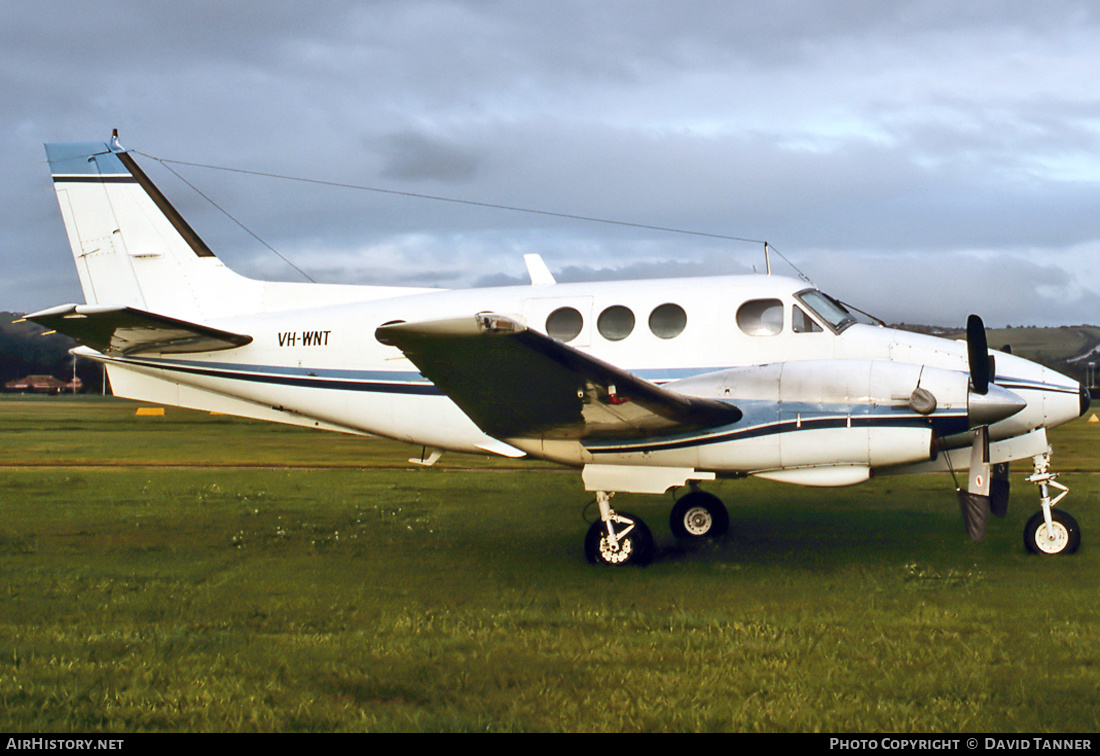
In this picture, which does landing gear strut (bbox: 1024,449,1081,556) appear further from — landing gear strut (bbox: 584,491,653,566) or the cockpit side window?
landing gear strut (bbox: 584,491,653,566)

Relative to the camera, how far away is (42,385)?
354 feet

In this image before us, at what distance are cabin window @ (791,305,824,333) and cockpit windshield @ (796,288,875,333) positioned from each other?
10 centimetres

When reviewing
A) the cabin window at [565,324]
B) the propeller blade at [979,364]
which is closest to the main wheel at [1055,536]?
the propeller blade at [979,364]

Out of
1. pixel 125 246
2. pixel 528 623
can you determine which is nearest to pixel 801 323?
pixel 528 623

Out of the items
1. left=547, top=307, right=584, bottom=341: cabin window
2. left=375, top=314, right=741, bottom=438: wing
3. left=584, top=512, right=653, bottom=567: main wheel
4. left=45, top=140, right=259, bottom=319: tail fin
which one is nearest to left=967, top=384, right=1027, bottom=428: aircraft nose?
left=375, top=314, right=741, bottom=438: wing

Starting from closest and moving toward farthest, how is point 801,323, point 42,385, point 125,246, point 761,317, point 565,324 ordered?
point 801,323
point 761,317
point 565,324
point 125,246
point 42,385

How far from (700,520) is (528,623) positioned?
439 cm

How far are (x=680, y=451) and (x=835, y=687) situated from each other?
11.5ft

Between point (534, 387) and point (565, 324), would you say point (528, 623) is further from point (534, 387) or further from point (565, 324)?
point (565, 324)

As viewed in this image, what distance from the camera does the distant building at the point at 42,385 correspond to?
10625cm

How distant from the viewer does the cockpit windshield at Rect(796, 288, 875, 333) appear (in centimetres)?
906

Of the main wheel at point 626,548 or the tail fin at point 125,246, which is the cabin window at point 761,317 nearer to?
the main wheel at point 626,548

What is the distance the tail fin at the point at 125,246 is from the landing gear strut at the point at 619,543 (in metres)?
5.53
